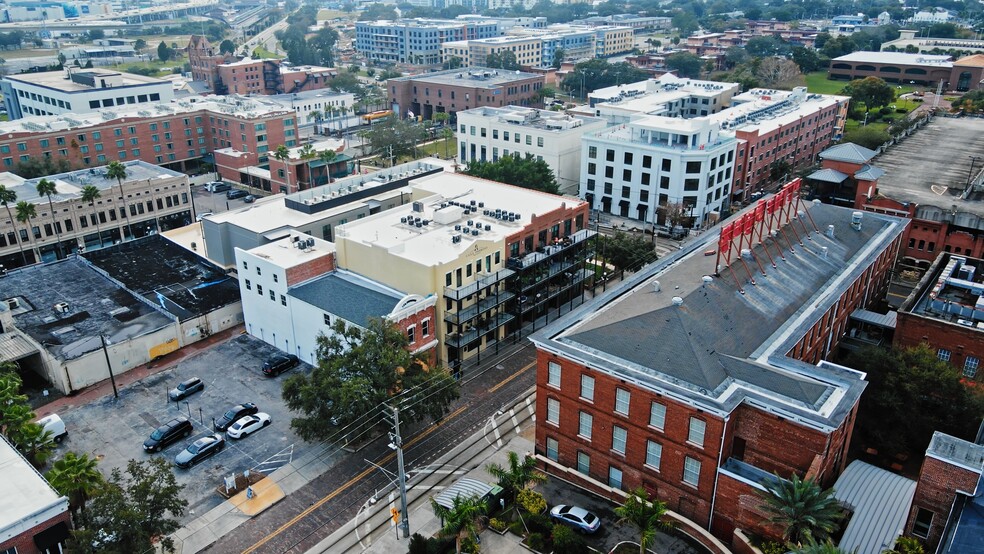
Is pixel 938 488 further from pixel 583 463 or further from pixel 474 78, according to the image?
pixel 474 78

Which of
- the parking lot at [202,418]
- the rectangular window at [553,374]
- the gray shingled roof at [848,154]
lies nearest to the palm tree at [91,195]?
the parking lot at [202,418]

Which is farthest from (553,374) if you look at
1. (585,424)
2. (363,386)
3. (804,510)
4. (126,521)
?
(126,521)

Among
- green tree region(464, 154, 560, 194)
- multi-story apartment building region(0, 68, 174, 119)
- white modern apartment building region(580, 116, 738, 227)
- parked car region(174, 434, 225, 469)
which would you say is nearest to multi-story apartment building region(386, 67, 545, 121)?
multi-story apartment building region(0, 68, 174, 119)

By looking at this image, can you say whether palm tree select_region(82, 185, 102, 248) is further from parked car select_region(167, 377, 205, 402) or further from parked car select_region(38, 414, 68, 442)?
parked car select_region(38, 414, 68, 442)

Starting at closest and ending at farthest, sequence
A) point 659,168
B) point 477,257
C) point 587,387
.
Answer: point 587,387 → point 477,257 → point 659,168

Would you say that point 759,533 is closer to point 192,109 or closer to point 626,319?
point 626,319

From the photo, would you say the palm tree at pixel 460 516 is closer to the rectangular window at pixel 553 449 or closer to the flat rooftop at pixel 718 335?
the rectangular window at pixel 553 449
